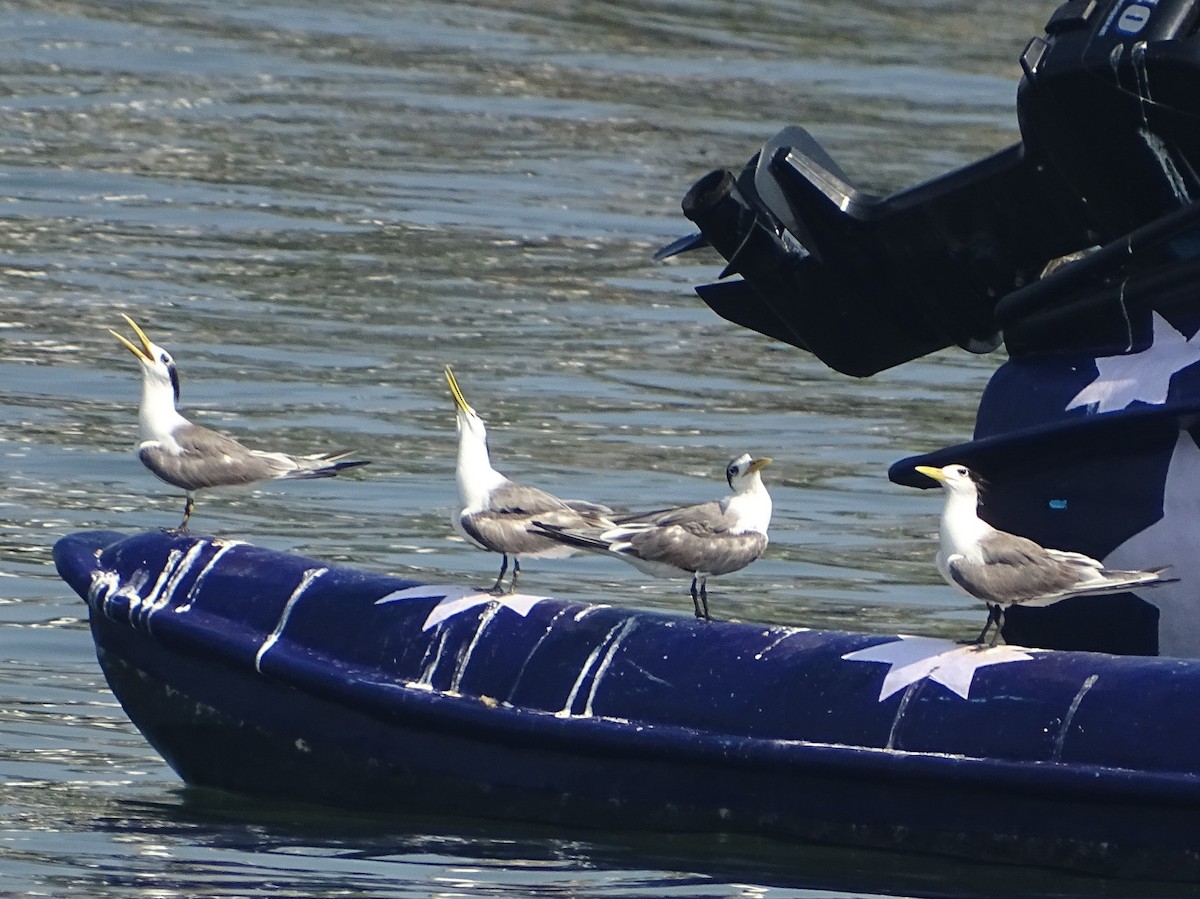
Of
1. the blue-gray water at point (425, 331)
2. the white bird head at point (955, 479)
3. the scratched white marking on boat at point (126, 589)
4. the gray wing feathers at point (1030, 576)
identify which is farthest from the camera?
the scratched white marking on boat at point (126, 589)

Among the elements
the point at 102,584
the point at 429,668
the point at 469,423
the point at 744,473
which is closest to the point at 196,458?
the point at 102,584

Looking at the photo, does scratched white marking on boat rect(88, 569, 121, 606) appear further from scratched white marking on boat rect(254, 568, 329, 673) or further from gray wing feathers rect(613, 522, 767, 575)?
gray wing feathers rect(613, 522, 767, 575)

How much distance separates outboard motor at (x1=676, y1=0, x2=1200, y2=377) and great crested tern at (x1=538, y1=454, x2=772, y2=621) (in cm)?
95

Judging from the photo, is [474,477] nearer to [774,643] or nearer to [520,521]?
[520,521]

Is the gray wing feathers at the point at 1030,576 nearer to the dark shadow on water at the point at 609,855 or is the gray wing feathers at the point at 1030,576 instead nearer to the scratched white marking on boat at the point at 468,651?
the dark shadow on water at the point at 609,855

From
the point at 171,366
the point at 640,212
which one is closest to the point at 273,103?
the point at 640,212

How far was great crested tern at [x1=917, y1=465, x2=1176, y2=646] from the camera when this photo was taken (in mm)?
7059

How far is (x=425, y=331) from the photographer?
16.7 meters

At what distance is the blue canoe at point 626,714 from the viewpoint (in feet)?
22.1

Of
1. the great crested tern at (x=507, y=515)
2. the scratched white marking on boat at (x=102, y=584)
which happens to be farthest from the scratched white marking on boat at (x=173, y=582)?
the great crested tern at (x=507, y=515)

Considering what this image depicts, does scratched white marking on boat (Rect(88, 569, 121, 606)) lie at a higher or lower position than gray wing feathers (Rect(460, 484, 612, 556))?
lower

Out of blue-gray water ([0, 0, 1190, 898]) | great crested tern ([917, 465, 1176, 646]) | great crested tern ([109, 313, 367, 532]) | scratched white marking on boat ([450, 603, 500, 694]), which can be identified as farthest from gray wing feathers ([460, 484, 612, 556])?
great crested tern ([917, 465, 1176, 646])

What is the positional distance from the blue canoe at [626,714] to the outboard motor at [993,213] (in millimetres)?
1453

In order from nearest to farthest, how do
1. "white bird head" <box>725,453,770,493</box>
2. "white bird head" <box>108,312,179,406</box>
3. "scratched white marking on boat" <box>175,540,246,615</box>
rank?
"white bird head" <box>725,453,770,493</box> → "scratched white marking on boat" <box>175,540,246,615</box> → "white bird head" <box>108,312,179,406</box>
